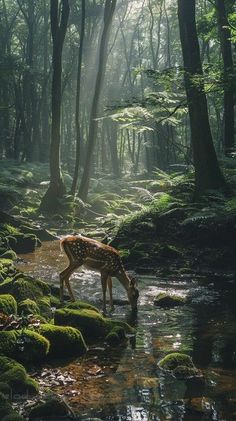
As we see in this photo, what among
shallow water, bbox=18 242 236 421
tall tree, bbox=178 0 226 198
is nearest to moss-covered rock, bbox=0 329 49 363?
shallow water, bbox=18 242 236 421

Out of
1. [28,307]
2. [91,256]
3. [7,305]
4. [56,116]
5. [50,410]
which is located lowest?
[50,410]

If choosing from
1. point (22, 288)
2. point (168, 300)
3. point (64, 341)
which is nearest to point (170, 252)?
point (168, 300)

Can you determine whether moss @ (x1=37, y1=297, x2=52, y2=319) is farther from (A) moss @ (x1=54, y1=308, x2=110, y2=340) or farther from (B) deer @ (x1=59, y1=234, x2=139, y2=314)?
(B) deer @ (x1=59, y1=234, x2=139, y2=314)

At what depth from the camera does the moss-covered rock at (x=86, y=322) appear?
788cm

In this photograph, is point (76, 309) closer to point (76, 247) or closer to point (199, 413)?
point (76, 247)

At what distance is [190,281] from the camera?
12188 millimetres

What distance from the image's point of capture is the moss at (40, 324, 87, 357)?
6.98 metres

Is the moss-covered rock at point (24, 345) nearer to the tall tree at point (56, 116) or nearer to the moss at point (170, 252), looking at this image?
the moss at point (170, 252)

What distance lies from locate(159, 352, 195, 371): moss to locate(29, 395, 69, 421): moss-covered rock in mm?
1779

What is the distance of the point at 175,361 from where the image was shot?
657cm

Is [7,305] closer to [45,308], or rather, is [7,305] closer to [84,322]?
[45,308]

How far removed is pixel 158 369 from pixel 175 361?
237 mm

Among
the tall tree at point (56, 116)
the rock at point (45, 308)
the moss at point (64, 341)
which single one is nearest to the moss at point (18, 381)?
the moss at point (64, 341)

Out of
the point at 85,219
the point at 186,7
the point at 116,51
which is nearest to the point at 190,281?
the point at 186,7
